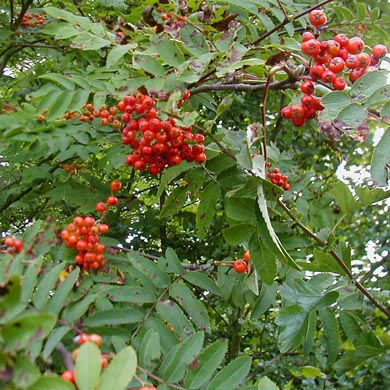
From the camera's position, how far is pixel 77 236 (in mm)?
1605

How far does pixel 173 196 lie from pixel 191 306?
1.72ft

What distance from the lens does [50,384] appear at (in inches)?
35.6

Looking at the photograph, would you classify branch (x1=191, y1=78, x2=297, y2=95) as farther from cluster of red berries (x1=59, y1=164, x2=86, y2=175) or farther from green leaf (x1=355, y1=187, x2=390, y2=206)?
cluster of red berries (x1=59, y1=164, x2=86, y2=175)

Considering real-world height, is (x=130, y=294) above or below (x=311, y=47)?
below

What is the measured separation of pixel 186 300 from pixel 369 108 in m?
0.76

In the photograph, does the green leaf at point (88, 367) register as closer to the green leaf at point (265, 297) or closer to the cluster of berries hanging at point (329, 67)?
the cluster of berries hanging at point (329, 67)

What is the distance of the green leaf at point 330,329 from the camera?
1.97 m

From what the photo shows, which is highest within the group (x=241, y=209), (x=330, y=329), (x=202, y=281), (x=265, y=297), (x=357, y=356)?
(x=241, y=209)

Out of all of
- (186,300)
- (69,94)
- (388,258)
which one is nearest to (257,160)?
(186,300)

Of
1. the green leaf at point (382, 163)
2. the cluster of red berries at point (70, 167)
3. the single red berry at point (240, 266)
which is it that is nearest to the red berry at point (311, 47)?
the green leaf at point (382, 163)

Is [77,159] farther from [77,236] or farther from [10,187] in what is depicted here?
[77,236]

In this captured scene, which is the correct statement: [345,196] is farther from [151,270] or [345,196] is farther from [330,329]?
[151,270]

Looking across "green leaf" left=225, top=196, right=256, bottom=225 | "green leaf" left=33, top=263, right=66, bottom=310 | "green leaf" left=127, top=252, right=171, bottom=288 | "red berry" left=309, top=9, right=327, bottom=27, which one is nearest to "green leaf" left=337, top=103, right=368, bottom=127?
"green leaf" left=225, top=196, right=256, bottom=225

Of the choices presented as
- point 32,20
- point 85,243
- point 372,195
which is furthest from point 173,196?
point 32,20
